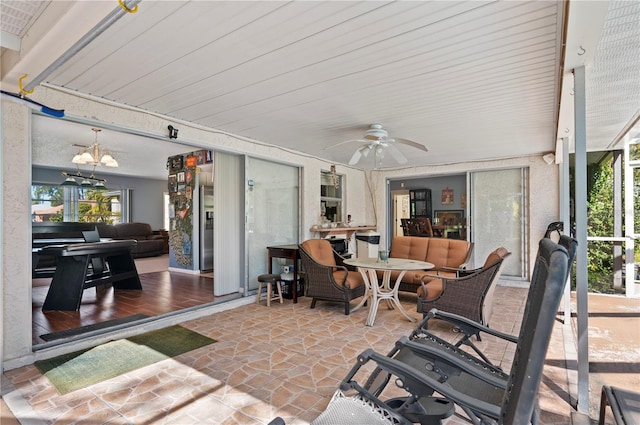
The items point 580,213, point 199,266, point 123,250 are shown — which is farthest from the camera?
point 199,266

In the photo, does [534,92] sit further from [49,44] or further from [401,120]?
[49,44]

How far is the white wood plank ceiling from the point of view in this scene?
196cm

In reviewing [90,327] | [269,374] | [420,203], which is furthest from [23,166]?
[420,203]

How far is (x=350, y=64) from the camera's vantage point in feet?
8.46

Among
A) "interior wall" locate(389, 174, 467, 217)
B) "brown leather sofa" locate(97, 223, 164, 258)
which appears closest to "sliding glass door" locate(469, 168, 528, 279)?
"interior wall" locate(389, 174, 467, 217)

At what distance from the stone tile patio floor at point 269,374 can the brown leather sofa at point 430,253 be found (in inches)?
32.6

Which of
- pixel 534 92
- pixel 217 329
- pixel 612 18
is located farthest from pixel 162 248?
pixel 612 18

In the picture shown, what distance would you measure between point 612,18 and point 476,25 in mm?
774

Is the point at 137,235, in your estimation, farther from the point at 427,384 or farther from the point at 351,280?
the point at 427,384

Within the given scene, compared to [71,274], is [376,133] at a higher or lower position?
higher

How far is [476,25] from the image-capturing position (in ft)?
6.75

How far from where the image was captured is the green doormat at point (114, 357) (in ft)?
8.41

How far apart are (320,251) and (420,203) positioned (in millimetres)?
5593

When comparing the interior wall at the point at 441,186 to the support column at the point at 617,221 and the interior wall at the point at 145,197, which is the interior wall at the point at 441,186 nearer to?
the support column at the point at 617,221
